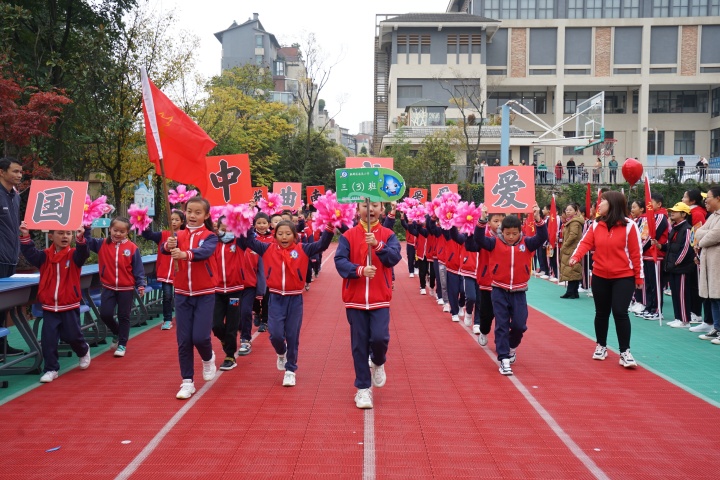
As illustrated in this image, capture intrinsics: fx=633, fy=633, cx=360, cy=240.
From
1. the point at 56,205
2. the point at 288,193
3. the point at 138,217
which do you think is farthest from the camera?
the point at 288,193

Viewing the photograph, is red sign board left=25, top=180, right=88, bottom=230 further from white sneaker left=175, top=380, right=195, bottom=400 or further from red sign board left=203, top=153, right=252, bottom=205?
white sneaker left=175, top=380, right=195, bottom=400

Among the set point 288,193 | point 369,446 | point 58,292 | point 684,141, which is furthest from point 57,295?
point 684,141

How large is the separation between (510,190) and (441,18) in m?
43.7

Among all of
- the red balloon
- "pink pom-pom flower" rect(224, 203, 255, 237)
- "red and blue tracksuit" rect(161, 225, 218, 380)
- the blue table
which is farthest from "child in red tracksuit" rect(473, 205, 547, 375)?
the blue table

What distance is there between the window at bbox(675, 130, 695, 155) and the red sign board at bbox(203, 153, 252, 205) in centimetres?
5074

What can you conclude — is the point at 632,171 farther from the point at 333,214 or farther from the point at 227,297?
the point at 227,297

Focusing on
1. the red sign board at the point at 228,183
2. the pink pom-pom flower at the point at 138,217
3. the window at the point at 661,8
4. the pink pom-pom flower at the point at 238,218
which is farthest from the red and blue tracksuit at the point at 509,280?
the window at the point at 661,8

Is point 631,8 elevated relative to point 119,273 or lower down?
elevated

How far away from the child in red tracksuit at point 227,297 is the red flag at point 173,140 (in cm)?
108

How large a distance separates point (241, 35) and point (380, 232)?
6831 centimetres

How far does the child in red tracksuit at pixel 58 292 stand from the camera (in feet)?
23.1

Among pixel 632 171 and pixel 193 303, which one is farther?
pixel 632 171

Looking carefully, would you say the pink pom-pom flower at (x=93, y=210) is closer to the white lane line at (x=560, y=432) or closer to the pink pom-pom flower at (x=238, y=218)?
the pink pom-pom flower at (x=238, y=218)

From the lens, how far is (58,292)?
23.3ft
